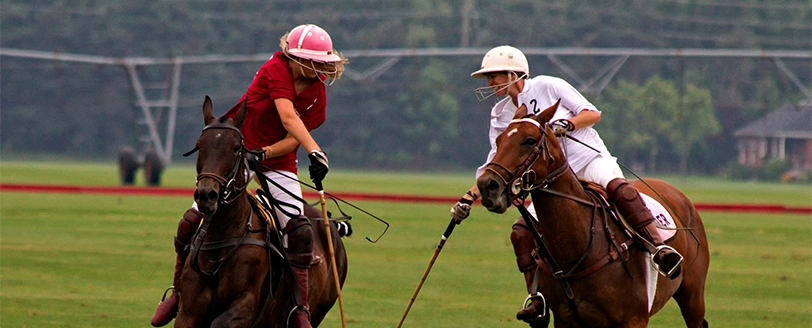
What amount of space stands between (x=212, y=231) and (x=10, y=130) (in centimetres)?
6728

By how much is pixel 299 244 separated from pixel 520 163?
1.49 metres

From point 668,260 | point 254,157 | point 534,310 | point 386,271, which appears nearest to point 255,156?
point 254,157

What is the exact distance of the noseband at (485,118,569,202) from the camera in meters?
6.65

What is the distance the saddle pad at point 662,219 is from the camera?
7.89m

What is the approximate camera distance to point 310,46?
294 inches

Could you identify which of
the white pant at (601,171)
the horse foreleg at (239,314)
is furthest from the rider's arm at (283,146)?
the white pant at (601,171)

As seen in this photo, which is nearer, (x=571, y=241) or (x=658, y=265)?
(x=571, y=241)

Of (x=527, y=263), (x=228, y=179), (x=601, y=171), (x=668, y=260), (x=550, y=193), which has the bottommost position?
(x=527, y=263)

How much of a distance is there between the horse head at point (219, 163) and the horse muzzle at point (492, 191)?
50.4 inches

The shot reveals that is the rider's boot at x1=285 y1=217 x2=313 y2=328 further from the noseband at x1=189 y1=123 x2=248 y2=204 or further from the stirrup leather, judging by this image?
the noseband at x1=189 y1=123 x2=248 y2=204

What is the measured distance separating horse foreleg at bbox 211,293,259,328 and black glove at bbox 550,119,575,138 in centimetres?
192

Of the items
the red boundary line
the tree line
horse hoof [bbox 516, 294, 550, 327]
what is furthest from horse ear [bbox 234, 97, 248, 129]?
the tree line

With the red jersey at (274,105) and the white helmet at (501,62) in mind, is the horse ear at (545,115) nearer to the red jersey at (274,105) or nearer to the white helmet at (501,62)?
the white helmet at (501,62)

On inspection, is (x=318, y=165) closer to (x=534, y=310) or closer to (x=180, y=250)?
(x=180, y=250)
